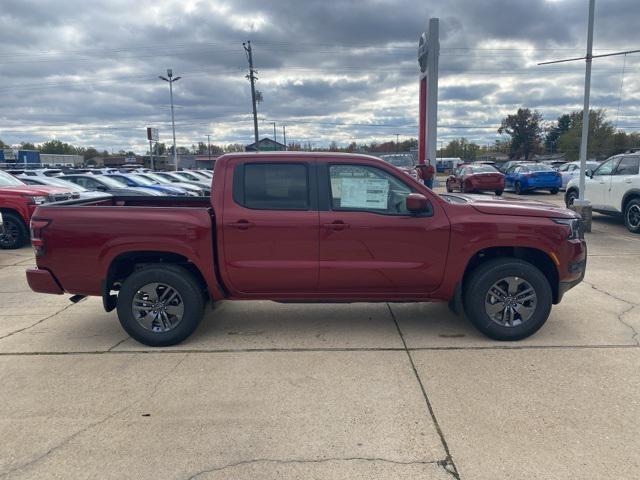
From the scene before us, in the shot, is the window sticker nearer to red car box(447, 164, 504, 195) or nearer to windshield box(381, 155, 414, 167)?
red car box(447, 164, 504, 195)

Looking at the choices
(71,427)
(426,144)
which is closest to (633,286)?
(71,427)

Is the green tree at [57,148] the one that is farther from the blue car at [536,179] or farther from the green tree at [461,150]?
the blue car at [536,179]

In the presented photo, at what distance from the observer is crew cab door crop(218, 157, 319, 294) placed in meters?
4.37

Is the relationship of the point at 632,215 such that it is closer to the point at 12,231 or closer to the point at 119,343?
the point at 119,343

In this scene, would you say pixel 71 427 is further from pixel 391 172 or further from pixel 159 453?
pixel 391 172

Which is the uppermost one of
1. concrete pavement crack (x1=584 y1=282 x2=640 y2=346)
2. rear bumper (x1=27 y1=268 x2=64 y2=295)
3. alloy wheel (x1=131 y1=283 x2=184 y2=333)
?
rear bumper (x1=27 y1=268 x2=64 y2=295)

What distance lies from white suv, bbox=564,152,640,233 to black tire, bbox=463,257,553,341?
26.2ft

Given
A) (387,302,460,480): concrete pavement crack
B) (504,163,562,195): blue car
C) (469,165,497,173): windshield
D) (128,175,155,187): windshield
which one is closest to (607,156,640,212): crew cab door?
(387,302,460,480): concrete pavement crack

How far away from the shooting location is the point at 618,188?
1102 centimetres

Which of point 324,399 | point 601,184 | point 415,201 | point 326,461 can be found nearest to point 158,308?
point 324,399

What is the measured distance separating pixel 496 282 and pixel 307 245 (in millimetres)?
1848

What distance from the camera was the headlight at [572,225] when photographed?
445cm

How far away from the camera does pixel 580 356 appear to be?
13.7 feet

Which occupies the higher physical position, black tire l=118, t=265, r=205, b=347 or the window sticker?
the window sticker
